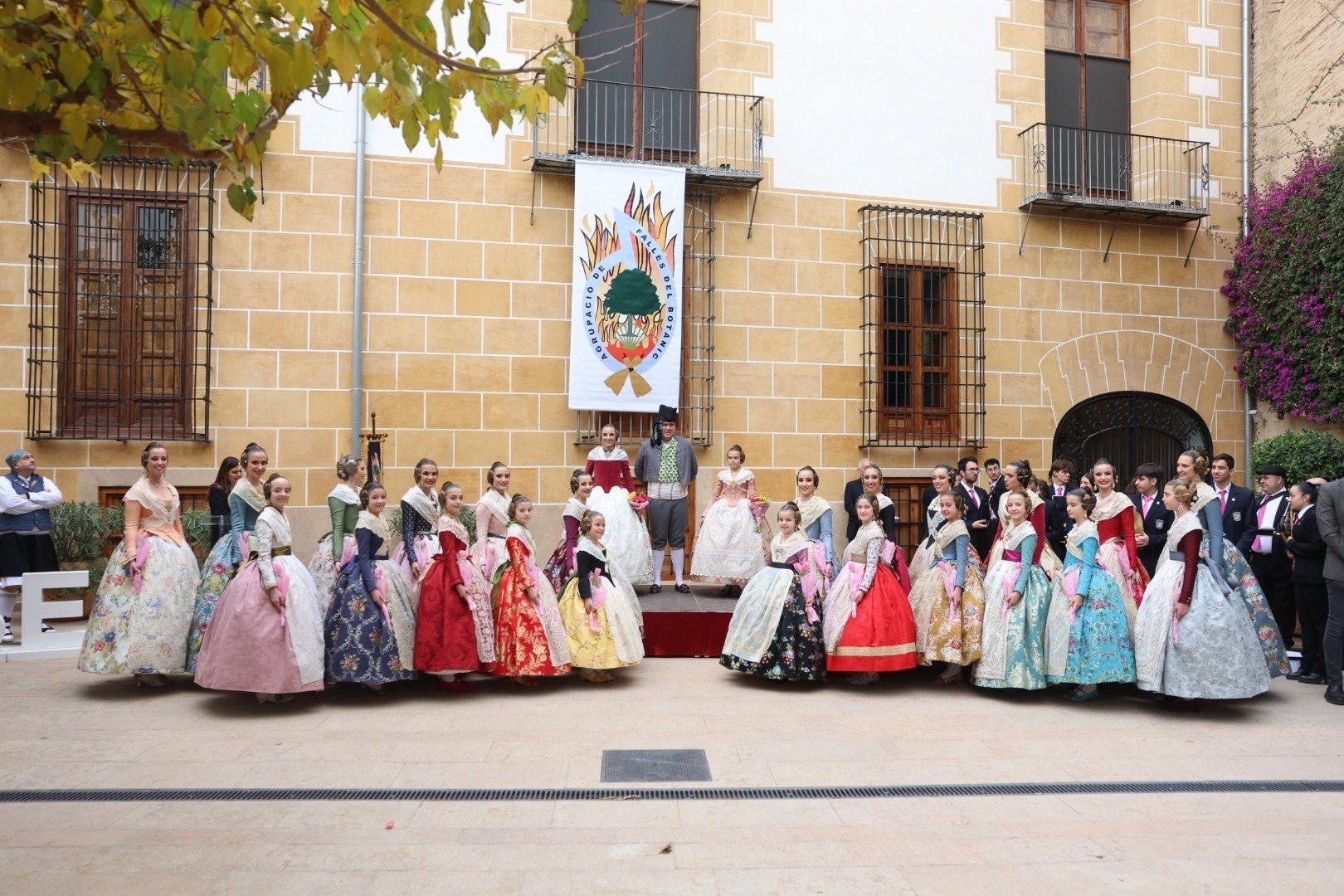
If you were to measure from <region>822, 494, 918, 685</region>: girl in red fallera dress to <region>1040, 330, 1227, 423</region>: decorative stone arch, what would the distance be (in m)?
5.91

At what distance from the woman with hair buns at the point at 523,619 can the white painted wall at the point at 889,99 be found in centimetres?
609

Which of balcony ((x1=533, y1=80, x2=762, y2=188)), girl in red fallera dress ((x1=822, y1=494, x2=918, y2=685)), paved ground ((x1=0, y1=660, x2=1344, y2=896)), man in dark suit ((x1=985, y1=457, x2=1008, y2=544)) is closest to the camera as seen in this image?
paved ground ((x1=0, y1=660, x2=1344, y2=896))

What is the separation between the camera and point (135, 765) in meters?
5.20

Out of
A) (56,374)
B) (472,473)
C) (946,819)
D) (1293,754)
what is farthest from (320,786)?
(56,374)

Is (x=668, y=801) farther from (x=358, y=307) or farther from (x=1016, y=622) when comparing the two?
(x=358, y=307)

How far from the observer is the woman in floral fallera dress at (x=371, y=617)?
6.54 meters

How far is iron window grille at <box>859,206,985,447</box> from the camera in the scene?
11742 mm

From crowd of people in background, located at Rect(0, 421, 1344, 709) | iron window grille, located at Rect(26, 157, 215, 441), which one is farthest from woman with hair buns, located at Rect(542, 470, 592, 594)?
iron window grille, located at Rect(26, 157, 215, 441)

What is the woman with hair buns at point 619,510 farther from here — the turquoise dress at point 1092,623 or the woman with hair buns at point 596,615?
the turquoise dress at point 1092,623

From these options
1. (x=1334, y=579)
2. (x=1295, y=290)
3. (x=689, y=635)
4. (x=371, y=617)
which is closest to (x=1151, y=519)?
(x=1334, y=579)

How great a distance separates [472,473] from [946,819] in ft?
22.8

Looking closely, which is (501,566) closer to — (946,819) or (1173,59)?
(946,819)

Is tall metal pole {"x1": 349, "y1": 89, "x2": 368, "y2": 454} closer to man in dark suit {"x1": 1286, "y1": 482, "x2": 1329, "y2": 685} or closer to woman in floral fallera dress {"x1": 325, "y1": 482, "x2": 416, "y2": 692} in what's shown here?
woman in floral fallera dress {"x1": 325, "y1": 482, "x2": 416, "y2": 692}

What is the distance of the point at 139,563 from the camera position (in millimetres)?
6785
